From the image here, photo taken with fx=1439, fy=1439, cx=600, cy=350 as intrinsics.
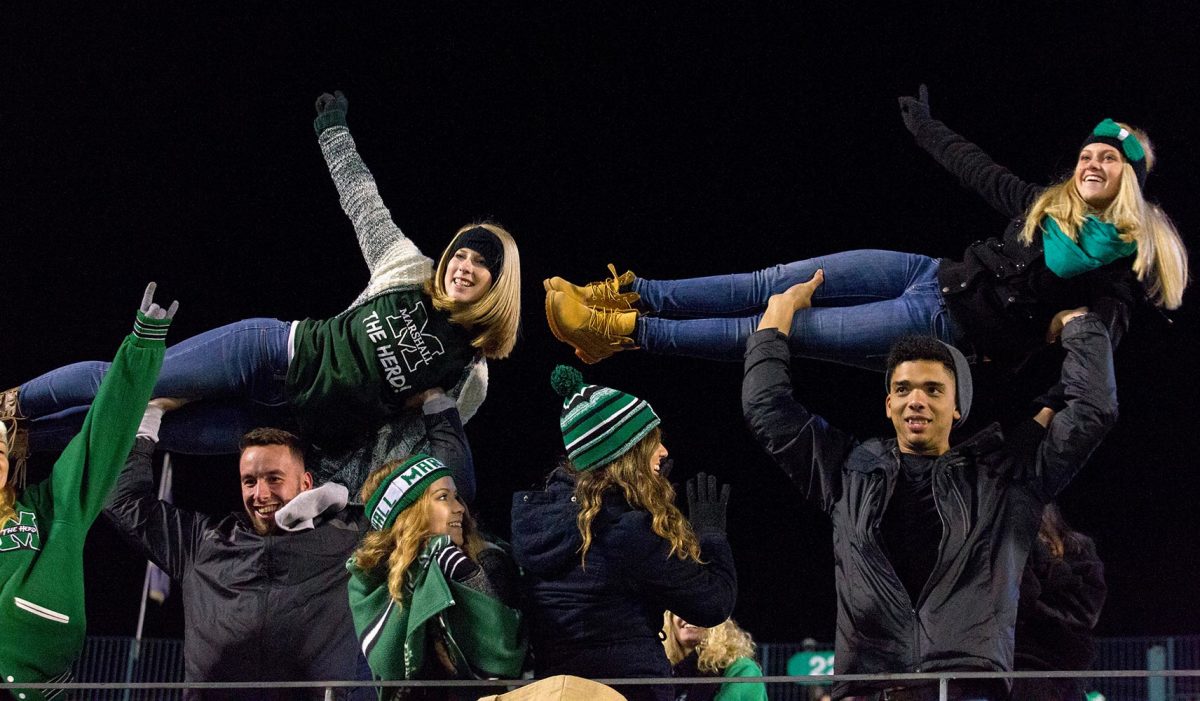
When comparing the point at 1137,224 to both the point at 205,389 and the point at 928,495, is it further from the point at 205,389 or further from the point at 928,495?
the point at 205,389

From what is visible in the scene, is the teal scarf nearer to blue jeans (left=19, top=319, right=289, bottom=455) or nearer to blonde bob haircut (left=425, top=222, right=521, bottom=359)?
blonde bob haircut (left=425, top=222, right=521, bottom=359)

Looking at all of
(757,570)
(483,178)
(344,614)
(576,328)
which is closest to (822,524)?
(757,570)

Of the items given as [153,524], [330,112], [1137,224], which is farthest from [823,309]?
[153,524]

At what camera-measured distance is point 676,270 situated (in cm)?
949

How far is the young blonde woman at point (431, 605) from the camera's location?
3.42m

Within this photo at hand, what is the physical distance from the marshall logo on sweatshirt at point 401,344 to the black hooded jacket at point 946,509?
3.79ft

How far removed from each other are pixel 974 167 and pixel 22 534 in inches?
122

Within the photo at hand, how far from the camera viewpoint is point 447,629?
343 cm

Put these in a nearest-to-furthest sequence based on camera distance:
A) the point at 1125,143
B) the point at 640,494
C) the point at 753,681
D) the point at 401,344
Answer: the point at 753,681
the point at 640,494
the point at 1125,143
the point at 401,344

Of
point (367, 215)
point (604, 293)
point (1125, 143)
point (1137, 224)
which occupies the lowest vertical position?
point (604, 293)

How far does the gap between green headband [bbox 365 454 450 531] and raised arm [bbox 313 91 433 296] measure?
3.37ft

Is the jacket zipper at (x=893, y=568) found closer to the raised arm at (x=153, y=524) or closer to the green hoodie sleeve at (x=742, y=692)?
the green hoodie sleeve at (x=742, y=692)

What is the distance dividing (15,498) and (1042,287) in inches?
120

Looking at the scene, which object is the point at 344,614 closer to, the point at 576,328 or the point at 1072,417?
the point at 576,328
